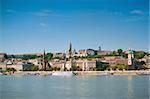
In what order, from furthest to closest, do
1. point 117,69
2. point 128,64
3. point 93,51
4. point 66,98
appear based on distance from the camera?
point 93,51 → point 128,64 → point 117,69 → point 66,98

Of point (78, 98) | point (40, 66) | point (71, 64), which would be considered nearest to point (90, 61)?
point (71, 64)

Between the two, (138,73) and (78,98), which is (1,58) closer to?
(138,73)

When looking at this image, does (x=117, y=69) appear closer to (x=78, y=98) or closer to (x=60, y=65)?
(x=60, y=65)

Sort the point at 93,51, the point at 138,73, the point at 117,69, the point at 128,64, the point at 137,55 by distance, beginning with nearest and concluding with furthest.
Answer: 1. the point at 138,73
2. the point at 117,69
3. the point at 128,64
4. the point at 137,55
5. the point at 93,51

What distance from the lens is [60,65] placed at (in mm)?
28516

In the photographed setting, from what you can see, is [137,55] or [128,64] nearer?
[128,64]

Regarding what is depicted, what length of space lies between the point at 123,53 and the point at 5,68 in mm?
8637

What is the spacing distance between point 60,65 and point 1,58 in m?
5.08

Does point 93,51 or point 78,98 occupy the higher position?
point 93,51

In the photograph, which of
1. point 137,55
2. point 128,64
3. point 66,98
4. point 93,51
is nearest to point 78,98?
point 66,98

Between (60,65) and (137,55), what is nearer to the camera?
(60,65)

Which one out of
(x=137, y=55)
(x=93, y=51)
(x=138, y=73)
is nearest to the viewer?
(x=138, y=73)

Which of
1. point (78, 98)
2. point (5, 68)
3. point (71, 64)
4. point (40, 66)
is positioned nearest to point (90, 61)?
point (71, 64)

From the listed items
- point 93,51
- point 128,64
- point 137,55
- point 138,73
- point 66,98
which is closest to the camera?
point 66,98
